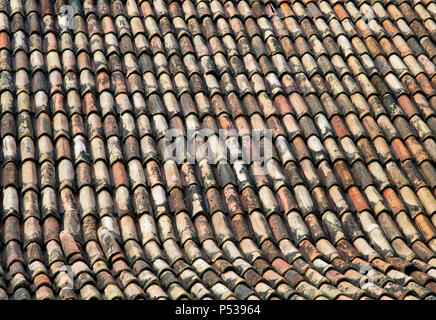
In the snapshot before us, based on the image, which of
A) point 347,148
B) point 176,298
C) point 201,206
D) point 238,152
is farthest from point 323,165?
point 176,298

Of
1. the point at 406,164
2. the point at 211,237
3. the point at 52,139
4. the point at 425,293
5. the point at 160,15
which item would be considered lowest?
the point at 425,293

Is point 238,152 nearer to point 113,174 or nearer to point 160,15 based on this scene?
point 113,174

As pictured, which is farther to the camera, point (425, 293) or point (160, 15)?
point (160, 15)

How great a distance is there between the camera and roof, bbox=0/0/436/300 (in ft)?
20.7

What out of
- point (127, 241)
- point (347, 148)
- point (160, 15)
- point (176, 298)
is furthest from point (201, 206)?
point (160, 15)

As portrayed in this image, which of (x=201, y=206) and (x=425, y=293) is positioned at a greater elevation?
(x=201, y=206)

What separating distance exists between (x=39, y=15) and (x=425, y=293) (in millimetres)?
5399

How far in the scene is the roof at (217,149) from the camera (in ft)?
20.7

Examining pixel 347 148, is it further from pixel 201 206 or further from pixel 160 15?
pixel 160 15

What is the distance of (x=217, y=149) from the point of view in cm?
745

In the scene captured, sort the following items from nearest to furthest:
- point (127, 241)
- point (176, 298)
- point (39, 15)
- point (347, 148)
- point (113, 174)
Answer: point (176, 298)
point (127, 241)
point (113, 174)
point (347, 148)
point (39, 15)

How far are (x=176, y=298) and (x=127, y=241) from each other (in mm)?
947

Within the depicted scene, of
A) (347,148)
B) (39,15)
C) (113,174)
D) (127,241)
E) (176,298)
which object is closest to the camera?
(176,298)

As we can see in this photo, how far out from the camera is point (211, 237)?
666 cm
